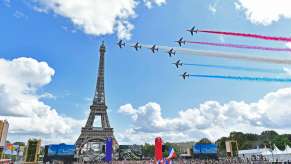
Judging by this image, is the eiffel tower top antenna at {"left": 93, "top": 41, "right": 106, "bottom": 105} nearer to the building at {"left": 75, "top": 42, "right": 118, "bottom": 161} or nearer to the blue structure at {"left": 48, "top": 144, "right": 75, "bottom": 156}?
the building at {"left": 75, "top": 42, "right": 118, "bottom": 161}

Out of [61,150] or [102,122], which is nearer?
[61,150]

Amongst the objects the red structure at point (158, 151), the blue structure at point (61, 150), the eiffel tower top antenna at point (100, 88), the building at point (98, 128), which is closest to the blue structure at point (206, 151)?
the blue structure at point (61, 150)

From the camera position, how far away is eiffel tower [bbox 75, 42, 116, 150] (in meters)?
107

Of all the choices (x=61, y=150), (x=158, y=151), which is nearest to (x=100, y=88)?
(x=61, y=150)

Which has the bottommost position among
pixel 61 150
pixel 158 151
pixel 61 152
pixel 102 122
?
pixel 61 152

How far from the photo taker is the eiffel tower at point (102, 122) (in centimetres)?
10662

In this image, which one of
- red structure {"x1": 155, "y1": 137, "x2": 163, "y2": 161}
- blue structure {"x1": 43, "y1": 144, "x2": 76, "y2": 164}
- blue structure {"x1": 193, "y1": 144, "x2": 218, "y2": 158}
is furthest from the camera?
blue structure {"x1": 193, "y1": 144, "x2": 218, "y2": 158}

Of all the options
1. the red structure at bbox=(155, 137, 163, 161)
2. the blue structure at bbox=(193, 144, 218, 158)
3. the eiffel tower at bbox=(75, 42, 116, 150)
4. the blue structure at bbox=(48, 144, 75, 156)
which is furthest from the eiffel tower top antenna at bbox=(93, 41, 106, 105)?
the red structure at bbox=(155, 137, 163, 161)

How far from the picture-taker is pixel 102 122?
11106 centimetres

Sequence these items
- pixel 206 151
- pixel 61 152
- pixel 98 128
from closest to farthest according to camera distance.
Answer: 1. pixel 61 152
2. pixel 206 151
3. pixel 98 128

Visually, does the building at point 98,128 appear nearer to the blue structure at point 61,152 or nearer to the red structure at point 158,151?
the blue structure at point 61,152

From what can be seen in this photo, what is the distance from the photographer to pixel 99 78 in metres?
116

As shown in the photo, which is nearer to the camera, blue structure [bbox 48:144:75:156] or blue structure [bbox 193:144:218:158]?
blue structure [bbox 48:144:75:156]

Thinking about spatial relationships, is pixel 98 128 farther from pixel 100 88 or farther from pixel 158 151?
pixel 158 151
